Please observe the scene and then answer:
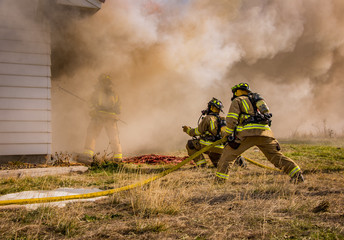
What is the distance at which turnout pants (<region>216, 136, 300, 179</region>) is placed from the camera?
4375mm

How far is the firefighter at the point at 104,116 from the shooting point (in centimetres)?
738

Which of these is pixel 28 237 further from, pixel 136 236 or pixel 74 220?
pixel 136 236

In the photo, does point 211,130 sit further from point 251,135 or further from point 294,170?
point 294,170

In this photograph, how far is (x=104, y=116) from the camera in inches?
294

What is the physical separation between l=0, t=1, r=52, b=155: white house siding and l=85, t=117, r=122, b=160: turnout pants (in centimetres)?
114

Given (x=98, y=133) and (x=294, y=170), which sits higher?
(x=98, y=133)

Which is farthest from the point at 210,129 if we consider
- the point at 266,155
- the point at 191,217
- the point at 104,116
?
the point at 191,217

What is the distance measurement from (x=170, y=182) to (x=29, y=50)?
4.59 meters

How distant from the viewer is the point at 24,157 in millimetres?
6195

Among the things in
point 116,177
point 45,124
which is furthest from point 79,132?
point 116,177

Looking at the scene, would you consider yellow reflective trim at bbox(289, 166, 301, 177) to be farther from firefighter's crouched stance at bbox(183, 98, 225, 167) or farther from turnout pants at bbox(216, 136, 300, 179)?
firefighter's crouched stance at bbox(183, 98, 225, 167)

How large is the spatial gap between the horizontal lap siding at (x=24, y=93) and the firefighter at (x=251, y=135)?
415cm

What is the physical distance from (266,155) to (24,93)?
5.30 metres

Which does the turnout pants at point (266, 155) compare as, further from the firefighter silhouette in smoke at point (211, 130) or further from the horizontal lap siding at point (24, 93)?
the horizontal lap siding at point (24, 93)
